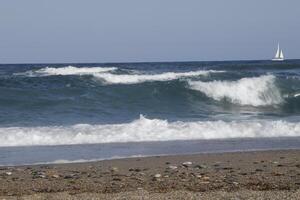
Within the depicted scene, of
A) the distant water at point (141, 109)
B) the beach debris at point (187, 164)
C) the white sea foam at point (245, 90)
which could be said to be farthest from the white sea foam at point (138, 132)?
the white sea foam at point (245, 90)

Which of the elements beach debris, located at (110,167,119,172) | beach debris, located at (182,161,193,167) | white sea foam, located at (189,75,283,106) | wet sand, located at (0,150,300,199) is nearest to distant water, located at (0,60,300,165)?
white sea foam, located at (189,75,283,106)

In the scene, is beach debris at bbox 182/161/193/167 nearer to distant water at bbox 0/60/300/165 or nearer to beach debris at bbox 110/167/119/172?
beach debris at bbox 110/167/119/172

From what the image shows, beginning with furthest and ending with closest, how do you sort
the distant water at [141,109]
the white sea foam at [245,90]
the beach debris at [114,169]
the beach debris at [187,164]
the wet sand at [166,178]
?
the white sea foam at [245,90]
the distant water at [141,109]
the beach debris at [187,164]
the beach debris at [114,169]
the wet sand at [166,178]

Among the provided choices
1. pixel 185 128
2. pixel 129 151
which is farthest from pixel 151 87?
pixel 129 151

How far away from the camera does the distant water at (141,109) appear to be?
11.8m

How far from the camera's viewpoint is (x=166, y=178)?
7.29 metres

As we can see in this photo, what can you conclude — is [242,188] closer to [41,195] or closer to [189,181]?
[189,181]

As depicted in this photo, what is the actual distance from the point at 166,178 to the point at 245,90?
14.9 metres

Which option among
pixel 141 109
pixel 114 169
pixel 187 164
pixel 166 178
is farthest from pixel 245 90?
pixel 166 178

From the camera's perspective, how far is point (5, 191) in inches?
265

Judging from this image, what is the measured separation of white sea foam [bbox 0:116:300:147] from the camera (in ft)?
37.4

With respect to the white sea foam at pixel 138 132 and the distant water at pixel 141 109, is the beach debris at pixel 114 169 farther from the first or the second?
the white sea foam at pixel 138 132

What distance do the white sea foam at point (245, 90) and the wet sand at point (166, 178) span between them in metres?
11.3

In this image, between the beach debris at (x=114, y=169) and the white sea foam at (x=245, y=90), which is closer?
the beach debris at (x=114, y=169)
